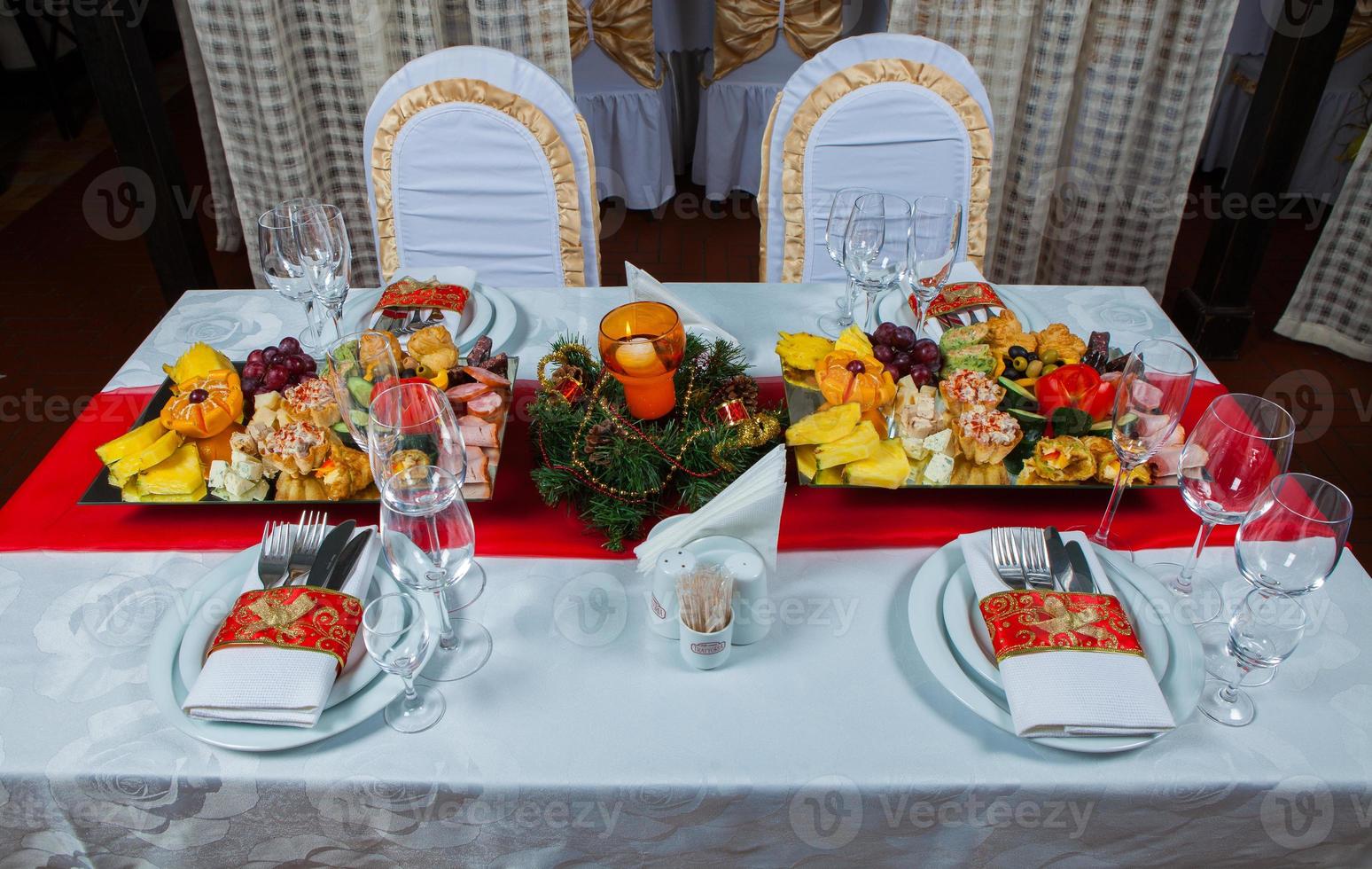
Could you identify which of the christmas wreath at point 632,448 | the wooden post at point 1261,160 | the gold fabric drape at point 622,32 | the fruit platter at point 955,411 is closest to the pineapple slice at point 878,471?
the fruit platter at point 955,411

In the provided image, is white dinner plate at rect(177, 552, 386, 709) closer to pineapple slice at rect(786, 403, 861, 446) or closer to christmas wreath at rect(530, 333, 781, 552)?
christmas wreath at rect(530, 333, 781, 552)

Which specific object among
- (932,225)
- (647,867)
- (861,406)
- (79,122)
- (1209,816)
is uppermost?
(932,225)

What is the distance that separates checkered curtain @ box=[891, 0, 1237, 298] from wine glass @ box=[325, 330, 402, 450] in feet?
5.83

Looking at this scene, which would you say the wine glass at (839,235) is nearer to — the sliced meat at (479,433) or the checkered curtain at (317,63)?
the sliced meat at (479,433)

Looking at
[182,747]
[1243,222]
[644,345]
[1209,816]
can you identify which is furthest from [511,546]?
[1243,222]

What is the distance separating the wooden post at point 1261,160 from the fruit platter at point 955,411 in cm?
153

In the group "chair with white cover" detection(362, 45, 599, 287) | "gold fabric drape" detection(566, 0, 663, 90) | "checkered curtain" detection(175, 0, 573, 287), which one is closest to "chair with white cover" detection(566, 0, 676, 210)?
"gold fabric drape" detection(566, 0, 663, 90)

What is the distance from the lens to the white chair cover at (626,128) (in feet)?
10.1

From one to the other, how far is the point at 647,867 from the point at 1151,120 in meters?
2.43

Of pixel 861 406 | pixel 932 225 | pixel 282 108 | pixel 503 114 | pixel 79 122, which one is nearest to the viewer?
pixel 861 406

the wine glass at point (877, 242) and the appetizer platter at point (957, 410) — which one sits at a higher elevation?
the wine glass at point (877, 242)

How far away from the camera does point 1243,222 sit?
98.1 inches

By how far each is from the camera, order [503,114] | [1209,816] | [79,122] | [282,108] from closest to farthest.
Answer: [1209,816]
[503,114]
[282,108]
[79,122]

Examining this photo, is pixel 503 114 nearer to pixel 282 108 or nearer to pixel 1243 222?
pixel 282 108
